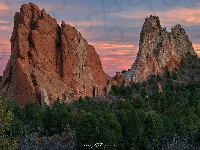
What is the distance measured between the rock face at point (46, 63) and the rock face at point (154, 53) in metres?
20.6

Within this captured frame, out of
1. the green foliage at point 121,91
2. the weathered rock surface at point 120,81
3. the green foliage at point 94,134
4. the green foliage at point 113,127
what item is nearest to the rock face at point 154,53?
the weathered rock surface at point 120,81

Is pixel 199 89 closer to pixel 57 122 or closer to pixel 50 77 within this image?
pixel 50 77

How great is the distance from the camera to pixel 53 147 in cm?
3300

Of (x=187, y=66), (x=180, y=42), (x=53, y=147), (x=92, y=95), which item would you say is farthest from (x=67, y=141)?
(x=180, y=42)

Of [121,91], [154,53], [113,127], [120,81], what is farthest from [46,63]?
[154,53]

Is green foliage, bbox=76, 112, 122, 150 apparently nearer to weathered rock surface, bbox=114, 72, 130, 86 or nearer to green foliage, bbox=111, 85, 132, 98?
green foliage, bbox=111, 85, 132, 98

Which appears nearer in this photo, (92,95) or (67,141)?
(67,141)

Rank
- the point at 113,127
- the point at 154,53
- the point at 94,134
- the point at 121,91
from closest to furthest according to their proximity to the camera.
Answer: the point at 94,134
the point at 113,127
the point at 121,91
the point at 154,53

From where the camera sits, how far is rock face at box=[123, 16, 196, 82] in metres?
98.1

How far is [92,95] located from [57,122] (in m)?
33.0

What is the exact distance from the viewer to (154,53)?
344ft

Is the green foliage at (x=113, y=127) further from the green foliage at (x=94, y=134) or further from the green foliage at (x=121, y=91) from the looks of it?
the green foliage at (x=121, y=91)

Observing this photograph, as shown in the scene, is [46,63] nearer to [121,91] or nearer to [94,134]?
[121,91]

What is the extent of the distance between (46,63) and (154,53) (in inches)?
1691
